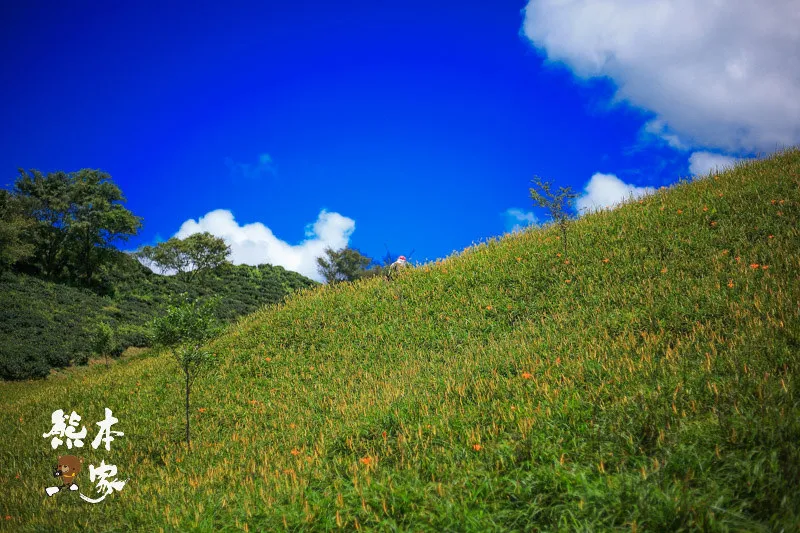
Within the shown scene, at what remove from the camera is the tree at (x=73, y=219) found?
40.5 metres

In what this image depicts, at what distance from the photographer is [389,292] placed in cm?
1764

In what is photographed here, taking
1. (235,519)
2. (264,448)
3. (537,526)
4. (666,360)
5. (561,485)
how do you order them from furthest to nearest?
(264,448), (666,360), (235,519), (561,485), (537,526)

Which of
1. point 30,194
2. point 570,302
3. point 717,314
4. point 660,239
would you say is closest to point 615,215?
point 660,239

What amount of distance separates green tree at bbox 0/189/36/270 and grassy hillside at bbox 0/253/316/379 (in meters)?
1.81

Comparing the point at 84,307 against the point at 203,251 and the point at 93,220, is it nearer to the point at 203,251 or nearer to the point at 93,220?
the point at 93,220

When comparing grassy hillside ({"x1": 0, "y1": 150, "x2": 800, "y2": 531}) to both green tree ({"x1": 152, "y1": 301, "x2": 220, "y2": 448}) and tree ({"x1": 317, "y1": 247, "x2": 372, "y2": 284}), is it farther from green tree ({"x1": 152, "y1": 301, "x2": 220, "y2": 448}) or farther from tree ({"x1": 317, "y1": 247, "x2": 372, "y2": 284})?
tree ({"x1": 317, "y1": 247, "x2": 372, "y2": 284})

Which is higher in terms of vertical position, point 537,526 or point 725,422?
point 725,422

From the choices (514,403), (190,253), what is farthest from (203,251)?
(514,403)

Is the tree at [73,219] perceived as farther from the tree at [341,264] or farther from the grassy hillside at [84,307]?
the tree at [341,264]

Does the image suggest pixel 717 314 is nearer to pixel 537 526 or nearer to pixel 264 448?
pixel 537 526

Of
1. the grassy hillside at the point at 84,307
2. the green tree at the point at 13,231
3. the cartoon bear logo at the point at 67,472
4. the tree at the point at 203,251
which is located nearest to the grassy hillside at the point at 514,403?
the cartoon bear logo at the point at 67,472

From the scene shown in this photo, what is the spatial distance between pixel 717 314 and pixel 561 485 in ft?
20.8

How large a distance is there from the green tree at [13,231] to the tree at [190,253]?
48.2ft

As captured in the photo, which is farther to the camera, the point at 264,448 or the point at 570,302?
the point at 570,302
